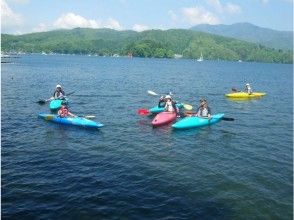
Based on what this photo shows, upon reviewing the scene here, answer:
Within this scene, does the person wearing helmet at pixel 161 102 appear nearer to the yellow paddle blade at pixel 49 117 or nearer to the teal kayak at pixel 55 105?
the teal kayak at pixel 55 105

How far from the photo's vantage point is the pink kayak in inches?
1229

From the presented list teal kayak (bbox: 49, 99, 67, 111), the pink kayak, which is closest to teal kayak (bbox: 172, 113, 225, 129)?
the pink kayak

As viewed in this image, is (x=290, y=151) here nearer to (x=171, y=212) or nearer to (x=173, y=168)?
(x=173, y=168)

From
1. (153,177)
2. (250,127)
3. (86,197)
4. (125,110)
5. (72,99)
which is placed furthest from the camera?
(72,99)

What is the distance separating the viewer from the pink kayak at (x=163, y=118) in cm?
3122

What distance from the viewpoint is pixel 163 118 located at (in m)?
31.7

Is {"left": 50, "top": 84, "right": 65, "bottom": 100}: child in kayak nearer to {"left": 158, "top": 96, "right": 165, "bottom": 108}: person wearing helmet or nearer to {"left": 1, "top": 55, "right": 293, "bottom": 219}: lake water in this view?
{"left": 1, "top": 55, "right": 293, "bottom": 219}: lake water

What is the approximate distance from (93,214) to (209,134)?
16.5 metres

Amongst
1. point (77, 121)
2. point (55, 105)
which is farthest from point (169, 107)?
point (55, 105)

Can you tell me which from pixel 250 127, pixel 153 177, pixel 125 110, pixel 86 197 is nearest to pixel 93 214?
pixel 86 197

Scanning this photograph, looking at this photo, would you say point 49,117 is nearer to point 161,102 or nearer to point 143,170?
point 161,102

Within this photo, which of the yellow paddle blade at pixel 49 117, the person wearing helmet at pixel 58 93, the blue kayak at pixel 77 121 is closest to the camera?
the blue kayak at pixel 77 121

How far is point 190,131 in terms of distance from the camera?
100 ft

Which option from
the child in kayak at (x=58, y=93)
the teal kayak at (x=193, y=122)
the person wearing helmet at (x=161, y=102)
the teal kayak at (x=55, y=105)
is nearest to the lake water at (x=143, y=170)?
the teal kayak at (x=193, y=122)
